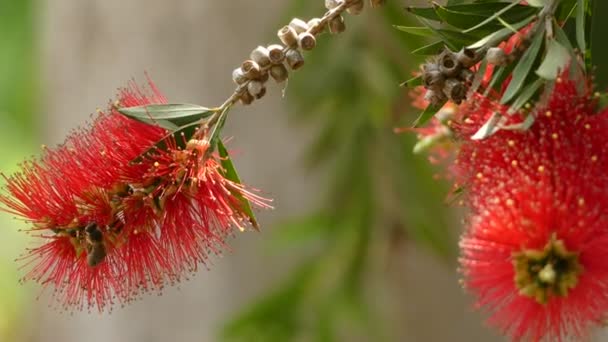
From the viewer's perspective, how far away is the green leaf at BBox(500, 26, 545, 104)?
528mm

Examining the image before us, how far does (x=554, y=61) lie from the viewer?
1.67 feet

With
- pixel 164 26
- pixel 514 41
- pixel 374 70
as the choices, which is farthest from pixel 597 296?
pixel 164 26

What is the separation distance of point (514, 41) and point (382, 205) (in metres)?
1.18

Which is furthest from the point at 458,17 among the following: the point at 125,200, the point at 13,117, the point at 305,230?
the point at 13,117

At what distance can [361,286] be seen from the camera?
1.75 meters

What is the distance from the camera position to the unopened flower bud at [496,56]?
0.53m

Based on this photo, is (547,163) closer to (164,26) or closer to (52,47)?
(164,26)

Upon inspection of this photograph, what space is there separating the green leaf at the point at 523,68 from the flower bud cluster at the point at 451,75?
2cm

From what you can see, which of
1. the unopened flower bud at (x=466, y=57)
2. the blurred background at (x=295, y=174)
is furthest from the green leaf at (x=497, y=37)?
the blurred background at (x=295, y=174)

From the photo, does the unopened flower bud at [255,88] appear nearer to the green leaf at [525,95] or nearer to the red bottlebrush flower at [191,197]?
the red bottlebrush flower at [191,197]

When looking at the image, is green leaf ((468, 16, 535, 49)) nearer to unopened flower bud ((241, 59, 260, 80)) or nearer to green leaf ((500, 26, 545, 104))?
green leaf ((500, 26, 545, 104))

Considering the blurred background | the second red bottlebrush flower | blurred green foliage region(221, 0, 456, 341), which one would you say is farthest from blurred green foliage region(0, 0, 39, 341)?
the second red bottlebrush flower

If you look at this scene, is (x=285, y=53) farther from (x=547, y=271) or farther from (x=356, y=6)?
(x=547, y=271)

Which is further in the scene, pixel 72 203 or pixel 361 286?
pixel 361 286
